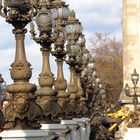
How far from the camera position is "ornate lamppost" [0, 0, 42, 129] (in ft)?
40.4

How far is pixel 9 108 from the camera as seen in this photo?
12484mm

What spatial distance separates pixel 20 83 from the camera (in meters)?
12.4

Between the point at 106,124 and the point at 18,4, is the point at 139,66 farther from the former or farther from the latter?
the point at 18,4

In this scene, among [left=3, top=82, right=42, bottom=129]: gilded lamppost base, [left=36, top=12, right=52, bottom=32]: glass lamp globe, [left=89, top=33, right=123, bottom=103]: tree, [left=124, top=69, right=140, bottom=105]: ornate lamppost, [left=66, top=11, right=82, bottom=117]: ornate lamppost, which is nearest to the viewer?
[left=3, top=82, right=42, bottom=129]: gilded lamppost base

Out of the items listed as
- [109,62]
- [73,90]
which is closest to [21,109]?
[73,90]

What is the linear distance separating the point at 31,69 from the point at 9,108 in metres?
0.78

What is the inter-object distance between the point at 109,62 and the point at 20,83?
98.8 m

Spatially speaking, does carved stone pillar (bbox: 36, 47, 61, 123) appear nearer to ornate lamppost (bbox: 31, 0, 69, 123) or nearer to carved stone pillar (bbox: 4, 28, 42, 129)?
ornate lamppost (bbox: 31, 0, 69, 123)

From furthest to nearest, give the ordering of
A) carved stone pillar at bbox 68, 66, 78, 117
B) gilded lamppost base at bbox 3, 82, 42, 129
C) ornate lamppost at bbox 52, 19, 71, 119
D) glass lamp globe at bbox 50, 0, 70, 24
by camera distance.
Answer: carved stone pillar at bbox 68, 66, 78, 117 < ornate lamppost at bbox 52, 19, 71, 119 < glass lamp globe at bbox 50, 0, 70, 24 < gilded lamppost base at bbox 3, 82, 42, 129

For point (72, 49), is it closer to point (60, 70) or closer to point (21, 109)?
point (60, 70)

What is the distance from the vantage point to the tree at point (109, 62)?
98688mm

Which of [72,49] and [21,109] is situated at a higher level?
[72,49]

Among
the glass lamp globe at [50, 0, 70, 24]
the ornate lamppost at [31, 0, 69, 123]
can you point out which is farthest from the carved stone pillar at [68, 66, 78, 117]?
the ornate lamppost at [31, 0, 69, 123]

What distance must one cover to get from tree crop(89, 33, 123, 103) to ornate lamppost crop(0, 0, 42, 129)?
81.6 meters
